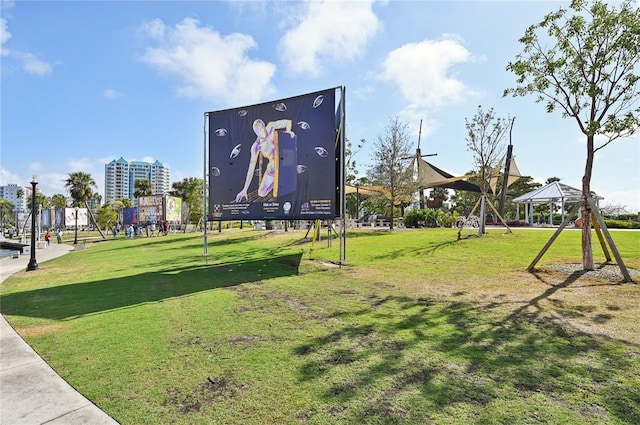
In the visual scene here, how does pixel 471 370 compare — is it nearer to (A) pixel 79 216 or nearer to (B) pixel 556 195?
(B) pixel 556 195

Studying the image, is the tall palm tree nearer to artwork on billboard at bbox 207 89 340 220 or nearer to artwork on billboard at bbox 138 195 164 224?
artwork on billboard at bbox 138 195 164 224

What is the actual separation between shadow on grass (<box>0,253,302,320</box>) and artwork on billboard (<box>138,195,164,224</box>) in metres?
36.8

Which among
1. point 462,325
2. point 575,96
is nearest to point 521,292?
point 462,325

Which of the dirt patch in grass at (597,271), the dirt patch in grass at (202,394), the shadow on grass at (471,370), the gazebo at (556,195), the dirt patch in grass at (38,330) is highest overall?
the gazebo at (556,195)

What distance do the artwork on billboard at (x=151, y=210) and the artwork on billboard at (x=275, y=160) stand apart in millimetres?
36153

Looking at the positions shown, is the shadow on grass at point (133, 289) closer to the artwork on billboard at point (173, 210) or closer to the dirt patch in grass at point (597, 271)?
the dirt patch in grass at point (597, 271)

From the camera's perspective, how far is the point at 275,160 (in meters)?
13.1

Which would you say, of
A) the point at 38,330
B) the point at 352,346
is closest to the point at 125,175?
the point at 38,330

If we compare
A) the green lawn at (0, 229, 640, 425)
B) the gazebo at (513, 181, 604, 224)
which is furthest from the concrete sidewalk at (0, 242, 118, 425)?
the gazebo at (513, 181, 604, 224)

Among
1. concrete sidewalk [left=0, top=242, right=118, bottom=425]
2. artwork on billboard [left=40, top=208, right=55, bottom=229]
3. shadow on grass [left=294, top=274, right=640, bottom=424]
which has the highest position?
artwork on billboard [left=40, top=208, right=55, bottom=229]

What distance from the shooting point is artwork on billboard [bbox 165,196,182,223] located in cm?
4638

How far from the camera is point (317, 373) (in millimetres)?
4000

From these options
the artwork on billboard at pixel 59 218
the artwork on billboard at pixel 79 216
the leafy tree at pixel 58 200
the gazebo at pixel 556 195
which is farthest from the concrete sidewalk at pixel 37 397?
the leafy tree at pixel 58 200

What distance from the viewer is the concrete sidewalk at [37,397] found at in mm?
3284
